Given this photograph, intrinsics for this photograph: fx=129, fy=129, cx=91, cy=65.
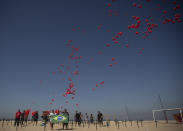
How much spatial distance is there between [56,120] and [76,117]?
6568 mm

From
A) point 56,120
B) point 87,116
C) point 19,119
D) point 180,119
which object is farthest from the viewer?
point 87,116

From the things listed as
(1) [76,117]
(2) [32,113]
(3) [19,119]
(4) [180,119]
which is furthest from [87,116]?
(4) [180,119]

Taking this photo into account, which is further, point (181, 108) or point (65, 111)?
point (181, 108)

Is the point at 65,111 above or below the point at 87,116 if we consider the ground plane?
above

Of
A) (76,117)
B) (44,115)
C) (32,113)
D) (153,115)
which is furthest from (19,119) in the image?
(153,115)

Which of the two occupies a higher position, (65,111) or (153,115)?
(65,111)

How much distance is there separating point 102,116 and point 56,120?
8553 millimetres

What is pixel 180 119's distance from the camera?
2006 cm

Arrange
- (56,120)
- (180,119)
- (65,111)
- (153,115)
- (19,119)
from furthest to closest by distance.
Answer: (153,115)
(180,119)
(19,119)
(65,111)
(56,120)

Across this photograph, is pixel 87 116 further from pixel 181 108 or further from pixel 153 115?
pixel 181 108

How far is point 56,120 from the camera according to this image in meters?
15.3

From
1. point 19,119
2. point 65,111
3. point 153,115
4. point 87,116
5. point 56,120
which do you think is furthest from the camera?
point 87,116

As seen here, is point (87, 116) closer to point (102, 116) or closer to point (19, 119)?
point (102, 116)

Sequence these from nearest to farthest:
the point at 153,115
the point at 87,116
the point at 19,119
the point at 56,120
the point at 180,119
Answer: the point at 56,120
the point at 19,119
the point at 180,119
the point at 153,115
the point at 87,116
